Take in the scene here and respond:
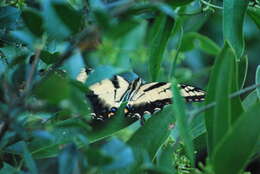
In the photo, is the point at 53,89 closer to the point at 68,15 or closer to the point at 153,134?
the point at 68,15

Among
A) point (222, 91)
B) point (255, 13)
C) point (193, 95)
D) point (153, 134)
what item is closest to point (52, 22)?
point (222, 91)

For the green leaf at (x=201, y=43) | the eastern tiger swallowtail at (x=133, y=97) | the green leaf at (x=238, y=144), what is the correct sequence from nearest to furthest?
the green leaf at (x=238, y=144)
the eastern tiger swallowtail at (x=133, y=97)
the green leaf at (x=201, y=43)

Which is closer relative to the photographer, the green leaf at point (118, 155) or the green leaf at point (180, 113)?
the green leaf at point (118, 155)

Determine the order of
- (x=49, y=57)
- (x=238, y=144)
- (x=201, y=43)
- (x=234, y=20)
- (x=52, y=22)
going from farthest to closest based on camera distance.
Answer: (x=201, y=43)
(x=234, y=20)
(x=49, y=57)
(x=238, y=144)
(x=52, y=22)

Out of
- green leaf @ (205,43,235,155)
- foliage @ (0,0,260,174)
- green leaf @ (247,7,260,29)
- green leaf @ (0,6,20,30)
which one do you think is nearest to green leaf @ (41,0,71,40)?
foliage @ (0,0,260,174)

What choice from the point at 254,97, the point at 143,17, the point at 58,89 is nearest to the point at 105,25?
the point at 58,89

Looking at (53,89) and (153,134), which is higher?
(53,89)

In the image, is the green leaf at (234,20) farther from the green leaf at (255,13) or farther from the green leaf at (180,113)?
the green leaf at (180,113)

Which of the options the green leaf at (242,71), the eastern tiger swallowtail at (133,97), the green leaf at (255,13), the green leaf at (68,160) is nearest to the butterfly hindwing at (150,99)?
the eastern tiger swallowtail at (133,97)
